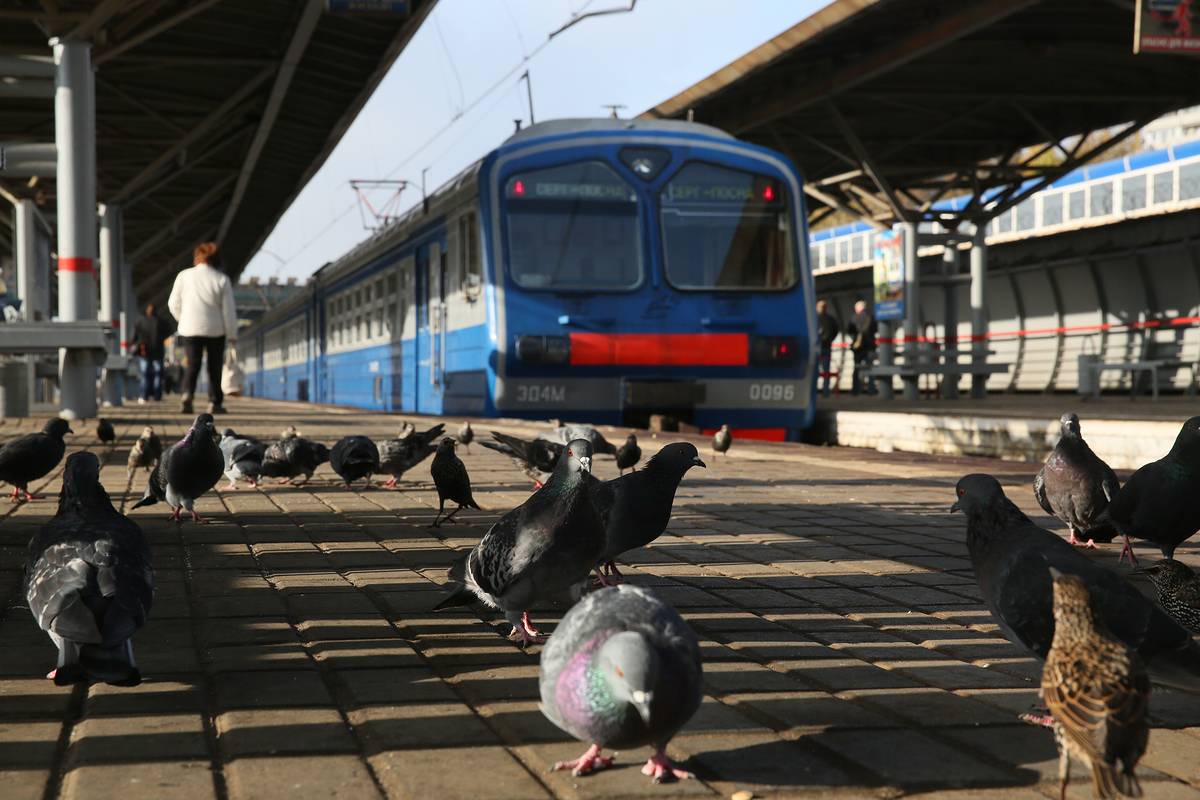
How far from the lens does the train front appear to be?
43.0 feet

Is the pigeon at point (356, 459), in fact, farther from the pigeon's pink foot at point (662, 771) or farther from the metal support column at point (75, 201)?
the metal support column at point (75, 201)

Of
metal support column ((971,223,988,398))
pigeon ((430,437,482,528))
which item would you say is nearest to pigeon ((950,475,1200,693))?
pigeon ((430,437,482,528))

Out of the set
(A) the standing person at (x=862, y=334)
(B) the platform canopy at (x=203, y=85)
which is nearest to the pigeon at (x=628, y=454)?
(B) the platform canopy at (x=203, y=85)

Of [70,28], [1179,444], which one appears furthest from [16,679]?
[70,28]

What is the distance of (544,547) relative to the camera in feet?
12.1

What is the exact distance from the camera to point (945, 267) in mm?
25281

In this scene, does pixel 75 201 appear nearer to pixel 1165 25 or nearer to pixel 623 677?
pixel 1165 25

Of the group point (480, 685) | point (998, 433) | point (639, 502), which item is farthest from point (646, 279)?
point (480, 685)

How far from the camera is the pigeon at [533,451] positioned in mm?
7936

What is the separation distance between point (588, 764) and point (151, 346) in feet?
85.6

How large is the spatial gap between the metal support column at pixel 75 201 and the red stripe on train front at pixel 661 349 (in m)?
5.37

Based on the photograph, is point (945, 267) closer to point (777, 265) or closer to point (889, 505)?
point (777, 265)

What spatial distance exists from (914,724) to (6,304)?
18.1 m

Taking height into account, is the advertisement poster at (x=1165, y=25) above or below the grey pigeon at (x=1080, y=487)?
above
